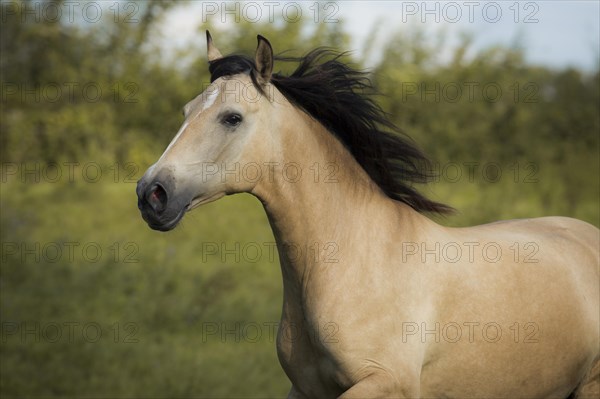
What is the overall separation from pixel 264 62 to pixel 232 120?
0.35 m

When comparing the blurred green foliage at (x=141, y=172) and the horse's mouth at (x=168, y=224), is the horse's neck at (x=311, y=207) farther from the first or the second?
the blurred green foliage at (x=141, y=172)

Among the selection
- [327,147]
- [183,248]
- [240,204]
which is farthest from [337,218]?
[240,204]

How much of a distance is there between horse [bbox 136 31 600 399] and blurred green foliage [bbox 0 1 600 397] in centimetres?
309

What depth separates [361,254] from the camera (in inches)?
157

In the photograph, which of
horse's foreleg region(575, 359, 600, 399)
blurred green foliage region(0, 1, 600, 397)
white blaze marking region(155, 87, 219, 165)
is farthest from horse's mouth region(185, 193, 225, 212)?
blurred green foliage region(0, 1, 600, 397)

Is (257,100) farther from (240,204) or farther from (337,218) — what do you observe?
(240,204)

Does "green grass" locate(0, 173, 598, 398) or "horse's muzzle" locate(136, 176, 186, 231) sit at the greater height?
"horse's muzzle" locate(136, 176, 186, 231)

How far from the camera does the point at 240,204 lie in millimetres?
12227

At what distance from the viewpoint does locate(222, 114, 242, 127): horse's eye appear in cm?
370

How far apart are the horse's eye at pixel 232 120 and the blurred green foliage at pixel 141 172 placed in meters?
3.70

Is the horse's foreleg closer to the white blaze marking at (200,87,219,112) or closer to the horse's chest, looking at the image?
the horse's chest

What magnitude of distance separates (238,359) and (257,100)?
4.45 m

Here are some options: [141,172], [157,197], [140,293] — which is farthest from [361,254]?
[141,172]

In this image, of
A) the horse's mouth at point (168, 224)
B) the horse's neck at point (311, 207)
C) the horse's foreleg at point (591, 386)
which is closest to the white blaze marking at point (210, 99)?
the horse's neck at point (311, 207)
